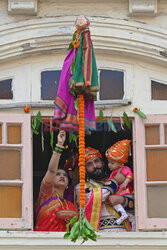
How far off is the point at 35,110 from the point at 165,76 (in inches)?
50.1

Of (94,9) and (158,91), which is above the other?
(94,9)

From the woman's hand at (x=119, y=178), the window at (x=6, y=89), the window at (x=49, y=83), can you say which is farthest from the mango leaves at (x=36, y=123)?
the woman's hand at (x=119, y=178)

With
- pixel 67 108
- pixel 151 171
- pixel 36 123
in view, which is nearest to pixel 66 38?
pixel 36 123

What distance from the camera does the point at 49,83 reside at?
40.2 ft

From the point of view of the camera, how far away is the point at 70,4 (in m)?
12.4

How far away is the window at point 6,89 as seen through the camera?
12195 mm

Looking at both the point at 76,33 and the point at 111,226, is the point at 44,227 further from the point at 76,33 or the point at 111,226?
the point at 76,33

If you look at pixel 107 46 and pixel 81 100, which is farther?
pixel 107 46

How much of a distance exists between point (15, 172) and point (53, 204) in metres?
0.48

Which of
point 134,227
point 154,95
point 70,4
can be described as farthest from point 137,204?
point 70,4

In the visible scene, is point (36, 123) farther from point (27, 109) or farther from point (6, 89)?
point (6, 89)

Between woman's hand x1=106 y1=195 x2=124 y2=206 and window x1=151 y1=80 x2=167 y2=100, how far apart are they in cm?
98

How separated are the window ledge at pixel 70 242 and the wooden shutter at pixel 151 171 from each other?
0.49 feet

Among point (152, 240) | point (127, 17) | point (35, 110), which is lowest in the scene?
point (152, 240)
